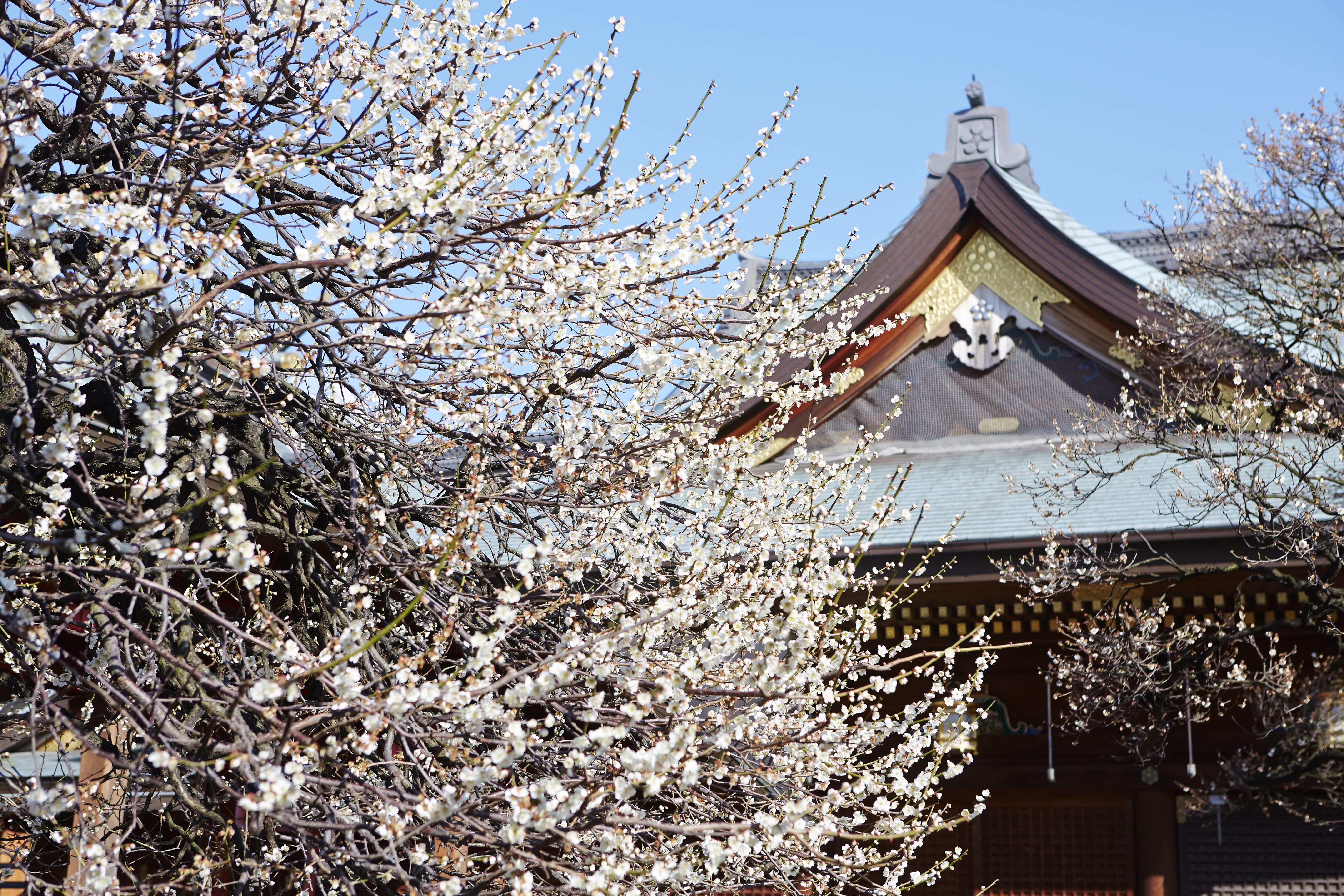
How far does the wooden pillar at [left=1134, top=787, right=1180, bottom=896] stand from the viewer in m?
7.05

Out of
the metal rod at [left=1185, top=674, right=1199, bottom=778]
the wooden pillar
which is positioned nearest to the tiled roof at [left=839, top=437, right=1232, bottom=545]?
the metal rod at [left=1185, top=674, right=1199, bottom=778]

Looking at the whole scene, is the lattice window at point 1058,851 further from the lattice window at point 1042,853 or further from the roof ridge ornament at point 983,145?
the roof ridge ornament at point 983,145

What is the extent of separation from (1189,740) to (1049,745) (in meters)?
0.91

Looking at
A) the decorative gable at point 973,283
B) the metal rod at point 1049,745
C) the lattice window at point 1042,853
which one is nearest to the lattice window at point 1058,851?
the lattice window at point 1042,853

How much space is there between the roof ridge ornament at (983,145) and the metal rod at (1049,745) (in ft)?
14.3

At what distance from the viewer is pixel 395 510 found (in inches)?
153

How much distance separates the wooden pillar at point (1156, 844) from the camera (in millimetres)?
7047

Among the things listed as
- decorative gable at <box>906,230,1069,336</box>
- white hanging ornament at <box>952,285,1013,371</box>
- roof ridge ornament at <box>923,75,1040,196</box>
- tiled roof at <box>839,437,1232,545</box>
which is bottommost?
tiled roof at <box>839,437,1232,545</box>

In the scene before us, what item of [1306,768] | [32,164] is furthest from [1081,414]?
[32,164]

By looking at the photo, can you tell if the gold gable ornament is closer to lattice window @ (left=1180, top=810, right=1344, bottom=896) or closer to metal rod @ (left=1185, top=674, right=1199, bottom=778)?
metal rod @ (left=1185, top=674, right=1199, bottom=778)

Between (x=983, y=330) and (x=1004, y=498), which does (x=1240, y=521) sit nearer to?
(x=1004, y=498)

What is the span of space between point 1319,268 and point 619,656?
7913 millimetres

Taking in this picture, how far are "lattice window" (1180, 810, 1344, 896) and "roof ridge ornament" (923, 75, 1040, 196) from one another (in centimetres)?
529

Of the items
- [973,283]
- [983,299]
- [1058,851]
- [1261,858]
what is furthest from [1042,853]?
[973,283]
